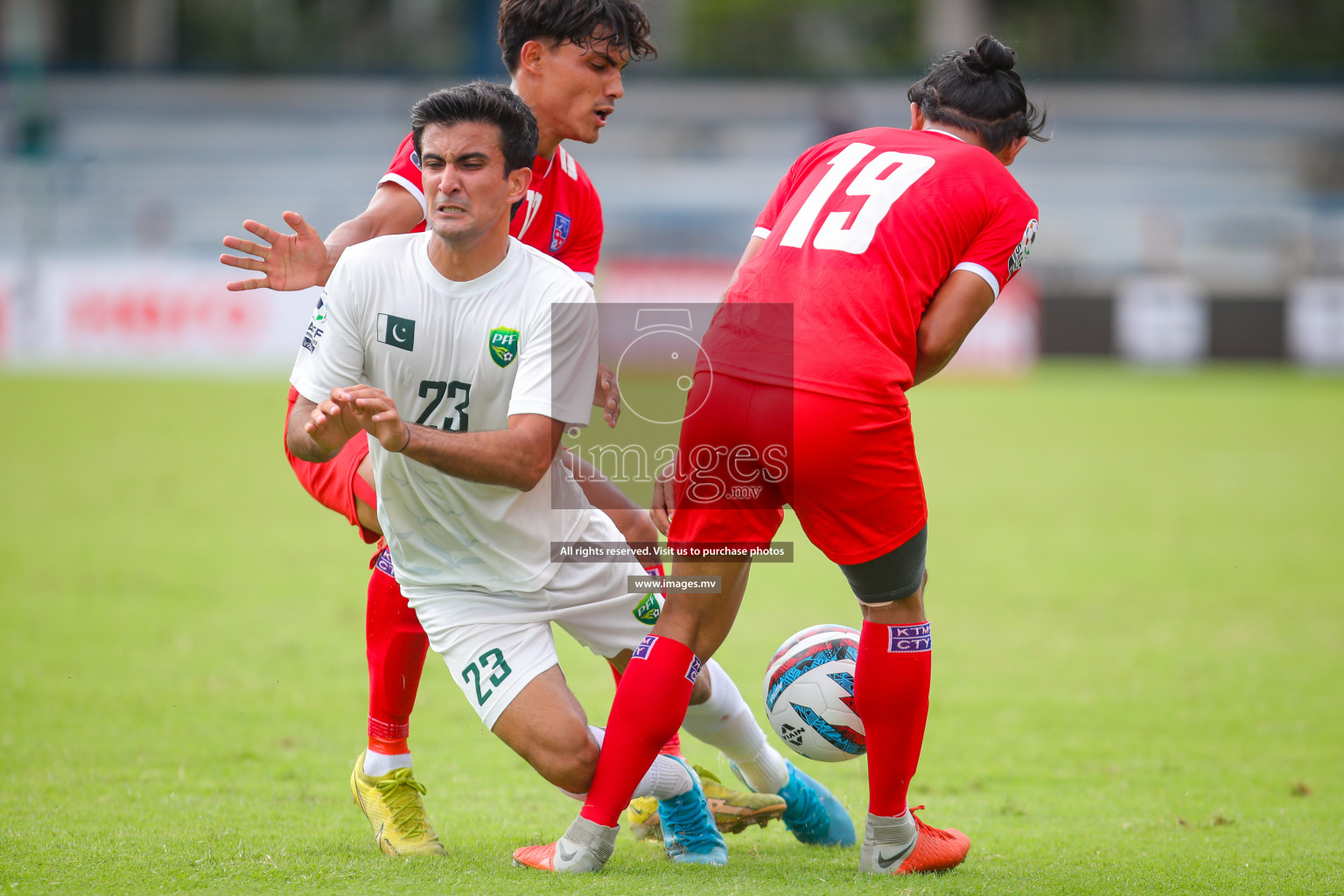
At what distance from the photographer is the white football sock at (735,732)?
388 centimetres

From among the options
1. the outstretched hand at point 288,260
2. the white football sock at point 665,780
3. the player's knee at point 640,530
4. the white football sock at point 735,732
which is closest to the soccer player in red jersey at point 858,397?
the white football sock at point 665,780

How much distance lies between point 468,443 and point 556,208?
1.26 m

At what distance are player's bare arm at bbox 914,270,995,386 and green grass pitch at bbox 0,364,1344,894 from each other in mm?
1404

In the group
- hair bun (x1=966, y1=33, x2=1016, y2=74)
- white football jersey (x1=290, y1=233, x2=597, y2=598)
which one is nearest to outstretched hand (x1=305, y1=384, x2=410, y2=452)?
white football jersey (x1=290, y1=233, x2=597, y2=598)

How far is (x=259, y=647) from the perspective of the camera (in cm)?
651

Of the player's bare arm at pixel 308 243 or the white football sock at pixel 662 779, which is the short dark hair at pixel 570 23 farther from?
the white football sock at pixel 662 779

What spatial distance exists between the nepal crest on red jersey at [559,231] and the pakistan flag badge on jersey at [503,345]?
875 millimetres

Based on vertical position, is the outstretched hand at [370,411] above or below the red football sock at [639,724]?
above

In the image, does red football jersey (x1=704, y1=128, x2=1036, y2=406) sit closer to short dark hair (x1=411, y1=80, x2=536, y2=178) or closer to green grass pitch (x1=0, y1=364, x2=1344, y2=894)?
short dark hair (x1=411, y1=80, x2=536, y2=178)

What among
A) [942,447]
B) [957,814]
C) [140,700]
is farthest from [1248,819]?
[942,447]

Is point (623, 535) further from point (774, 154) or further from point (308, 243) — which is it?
point (774, 154)

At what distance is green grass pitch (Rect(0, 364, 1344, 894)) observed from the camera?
3584 mm

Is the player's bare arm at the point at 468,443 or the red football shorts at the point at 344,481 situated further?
the red football shorts at the point at 344,481

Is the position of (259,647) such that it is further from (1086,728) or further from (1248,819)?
(1248,819)
